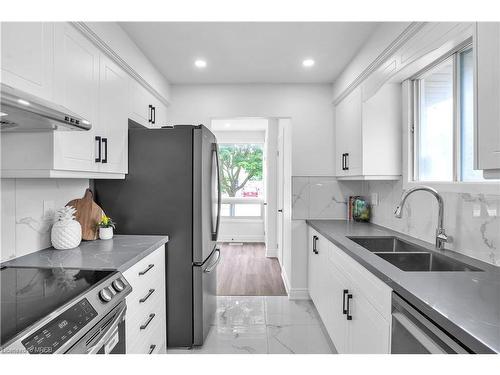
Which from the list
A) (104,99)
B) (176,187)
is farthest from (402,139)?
(104,99)

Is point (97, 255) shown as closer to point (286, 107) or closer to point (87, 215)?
point (87, 215)

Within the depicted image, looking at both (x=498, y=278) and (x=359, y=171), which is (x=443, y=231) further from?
(x=359, y=171)

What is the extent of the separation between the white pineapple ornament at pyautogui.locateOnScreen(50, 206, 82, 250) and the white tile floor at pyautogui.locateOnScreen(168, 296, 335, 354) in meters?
1.14

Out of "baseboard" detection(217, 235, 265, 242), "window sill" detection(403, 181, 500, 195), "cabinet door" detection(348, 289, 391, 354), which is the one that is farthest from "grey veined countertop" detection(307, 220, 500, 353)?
"baseboard" detection(217, 235, 265, 242)

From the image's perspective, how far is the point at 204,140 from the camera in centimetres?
232

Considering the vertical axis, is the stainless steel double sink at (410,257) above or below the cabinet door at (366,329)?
above

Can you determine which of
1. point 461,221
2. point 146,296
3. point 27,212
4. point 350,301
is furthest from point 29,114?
point 461,221

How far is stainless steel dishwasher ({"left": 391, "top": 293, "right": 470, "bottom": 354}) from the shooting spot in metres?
0.90

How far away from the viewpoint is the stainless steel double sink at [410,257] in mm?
1568

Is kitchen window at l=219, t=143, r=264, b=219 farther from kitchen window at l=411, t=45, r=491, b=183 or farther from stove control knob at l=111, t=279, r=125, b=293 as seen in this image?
stove control knob at l=111, t=279, r=125, b=293

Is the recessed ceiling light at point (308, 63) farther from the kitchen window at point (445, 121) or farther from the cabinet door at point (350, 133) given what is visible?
the kitchen window at point (445, 121)

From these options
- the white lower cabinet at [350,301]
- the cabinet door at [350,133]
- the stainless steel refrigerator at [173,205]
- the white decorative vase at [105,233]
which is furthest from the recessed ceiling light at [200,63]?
the white lower cabinet at [350,301]

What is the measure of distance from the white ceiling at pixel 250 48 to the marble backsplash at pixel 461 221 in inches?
49.5

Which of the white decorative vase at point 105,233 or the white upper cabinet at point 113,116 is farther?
the white decorative vase at point 105,233
